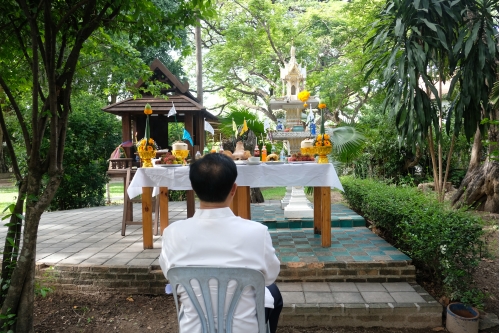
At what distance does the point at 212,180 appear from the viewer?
1.59 meters

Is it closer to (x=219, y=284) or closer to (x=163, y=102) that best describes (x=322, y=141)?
(x=219, y=284)

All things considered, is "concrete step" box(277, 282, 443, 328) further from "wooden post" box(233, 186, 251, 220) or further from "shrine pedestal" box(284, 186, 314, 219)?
"shrine pedestal" box(284, 186, 314, 219)

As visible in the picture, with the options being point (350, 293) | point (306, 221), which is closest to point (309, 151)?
point (306, 221)

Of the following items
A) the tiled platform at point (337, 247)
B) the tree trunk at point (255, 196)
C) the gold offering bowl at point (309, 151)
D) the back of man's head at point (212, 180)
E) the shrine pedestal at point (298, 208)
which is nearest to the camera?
the back of man's head at point (212, 180)

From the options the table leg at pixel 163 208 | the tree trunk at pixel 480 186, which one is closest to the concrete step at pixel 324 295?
the table leg at pixel 163 208

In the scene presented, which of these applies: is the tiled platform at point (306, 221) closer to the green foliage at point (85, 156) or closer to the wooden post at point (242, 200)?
the wooden post at point (242, 200)

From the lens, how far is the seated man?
149cm

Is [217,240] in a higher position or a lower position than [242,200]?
higher

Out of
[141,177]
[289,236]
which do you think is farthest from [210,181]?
[289,236]

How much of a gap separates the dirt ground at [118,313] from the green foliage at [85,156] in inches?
237

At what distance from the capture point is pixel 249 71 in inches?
657

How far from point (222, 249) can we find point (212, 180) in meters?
0.32

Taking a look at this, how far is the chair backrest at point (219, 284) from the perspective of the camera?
4.73ft

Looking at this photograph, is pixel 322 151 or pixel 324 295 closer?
pixel 324 295
